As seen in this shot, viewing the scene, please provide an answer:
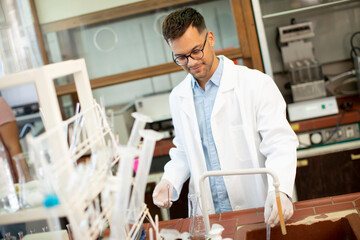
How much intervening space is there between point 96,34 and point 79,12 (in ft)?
0.71

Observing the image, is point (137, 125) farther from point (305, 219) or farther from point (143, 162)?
point (305, 219)

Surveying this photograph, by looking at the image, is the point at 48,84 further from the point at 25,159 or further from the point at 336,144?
the point at 336,144

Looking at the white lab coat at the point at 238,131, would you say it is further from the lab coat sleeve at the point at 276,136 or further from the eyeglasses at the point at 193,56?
the eyeglasses at the point at 193,56

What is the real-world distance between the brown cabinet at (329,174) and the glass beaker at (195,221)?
156 centimetres

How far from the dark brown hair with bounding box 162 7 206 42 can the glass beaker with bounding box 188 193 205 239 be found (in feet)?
2.20

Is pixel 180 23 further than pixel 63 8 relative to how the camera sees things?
No

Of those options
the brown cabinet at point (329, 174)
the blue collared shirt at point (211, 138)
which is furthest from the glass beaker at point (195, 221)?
the brown cabinet at point (329, 174)

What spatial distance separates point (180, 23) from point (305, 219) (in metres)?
0.88

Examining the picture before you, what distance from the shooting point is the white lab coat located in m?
1.73

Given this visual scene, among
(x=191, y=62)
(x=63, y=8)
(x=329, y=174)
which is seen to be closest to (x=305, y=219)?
(x=191, y=62)

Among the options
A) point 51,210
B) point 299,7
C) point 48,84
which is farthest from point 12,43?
point 299,7

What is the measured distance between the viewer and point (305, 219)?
1400mm

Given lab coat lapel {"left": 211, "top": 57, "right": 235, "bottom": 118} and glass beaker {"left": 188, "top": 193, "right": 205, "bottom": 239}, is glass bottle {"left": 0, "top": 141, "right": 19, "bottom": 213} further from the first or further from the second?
lab coat lapel {"left": 211, "top": 57, "right": 235, "bottom": 118}

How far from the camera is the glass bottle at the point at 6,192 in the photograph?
1074mm
